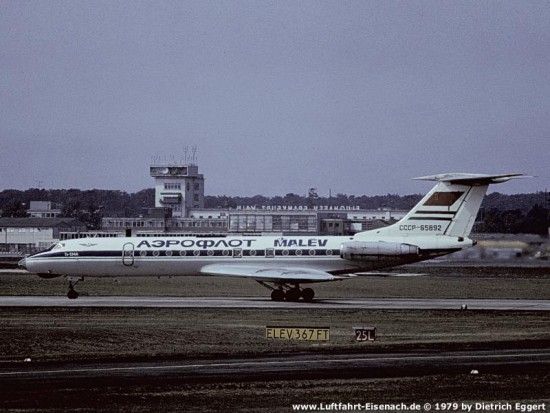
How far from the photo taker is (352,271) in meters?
46.6

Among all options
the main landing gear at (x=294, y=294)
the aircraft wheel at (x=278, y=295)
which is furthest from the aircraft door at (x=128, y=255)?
the aircraft wheel at (x=278, y=295)

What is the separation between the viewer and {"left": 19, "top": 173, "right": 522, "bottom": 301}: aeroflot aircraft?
149 feet

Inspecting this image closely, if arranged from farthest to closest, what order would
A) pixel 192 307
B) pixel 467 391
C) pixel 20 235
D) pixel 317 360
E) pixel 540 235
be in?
pixel 20 235 < pixel 540 235 < pixel 192 307 < pixel 317 360 < pixel 467 391

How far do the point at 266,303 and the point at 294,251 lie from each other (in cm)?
337

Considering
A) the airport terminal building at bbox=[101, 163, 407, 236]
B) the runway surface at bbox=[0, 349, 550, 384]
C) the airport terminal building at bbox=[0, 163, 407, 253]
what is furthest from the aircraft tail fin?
the airport terminal building at bbox=[0, 163, 407, 253]

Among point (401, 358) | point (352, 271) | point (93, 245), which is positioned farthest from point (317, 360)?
point (93, 245)

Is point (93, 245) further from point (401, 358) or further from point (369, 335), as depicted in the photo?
point (401, 358)

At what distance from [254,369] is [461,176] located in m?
25.2

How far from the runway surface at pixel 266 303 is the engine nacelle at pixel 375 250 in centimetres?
227

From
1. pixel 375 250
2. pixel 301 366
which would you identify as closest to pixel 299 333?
pixel 301 366

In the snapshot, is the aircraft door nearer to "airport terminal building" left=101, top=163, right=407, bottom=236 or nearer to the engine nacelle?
the engine nacelle

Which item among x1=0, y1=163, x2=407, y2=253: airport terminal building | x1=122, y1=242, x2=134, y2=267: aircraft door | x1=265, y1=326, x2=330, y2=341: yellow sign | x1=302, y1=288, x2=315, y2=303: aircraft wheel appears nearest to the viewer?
x1=265, y1=326, x2=330, y2=341: yellow sign

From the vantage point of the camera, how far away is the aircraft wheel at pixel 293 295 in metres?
46.3

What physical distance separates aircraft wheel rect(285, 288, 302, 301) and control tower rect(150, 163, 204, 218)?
13342cm
